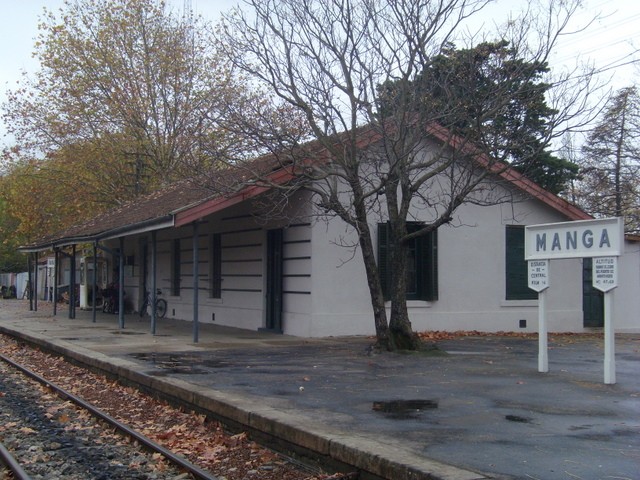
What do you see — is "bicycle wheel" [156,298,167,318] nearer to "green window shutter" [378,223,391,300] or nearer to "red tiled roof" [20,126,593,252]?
"red tiled roof" [20,126,593,252]

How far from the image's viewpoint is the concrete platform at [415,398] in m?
6.41

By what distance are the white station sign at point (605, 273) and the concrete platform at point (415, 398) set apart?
1.40 metres

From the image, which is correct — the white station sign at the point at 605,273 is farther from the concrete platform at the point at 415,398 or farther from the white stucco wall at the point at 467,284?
the white stucco wall at the point at 467,284

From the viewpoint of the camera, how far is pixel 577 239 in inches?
426

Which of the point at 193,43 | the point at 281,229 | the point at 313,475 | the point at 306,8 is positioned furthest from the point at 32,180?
the point at 313,475

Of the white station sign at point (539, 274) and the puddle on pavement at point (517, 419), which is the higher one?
the white station sign at point (539, 274)

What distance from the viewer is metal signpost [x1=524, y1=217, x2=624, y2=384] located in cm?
1018

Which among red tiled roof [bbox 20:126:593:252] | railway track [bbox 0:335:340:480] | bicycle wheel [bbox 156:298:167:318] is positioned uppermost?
red tiled roof [bbox 20:126:593:252]

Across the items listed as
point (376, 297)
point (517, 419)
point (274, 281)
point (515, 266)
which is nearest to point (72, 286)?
point (274, 281)

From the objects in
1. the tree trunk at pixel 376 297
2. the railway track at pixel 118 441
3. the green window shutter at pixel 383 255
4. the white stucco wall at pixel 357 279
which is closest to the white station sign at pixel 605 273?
the tree trunk at pixel 376 297

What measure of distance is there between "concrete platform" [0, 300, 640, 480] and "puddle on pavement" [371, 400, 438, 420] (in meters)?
0.01

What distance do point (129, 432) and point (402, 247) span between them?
6.90m

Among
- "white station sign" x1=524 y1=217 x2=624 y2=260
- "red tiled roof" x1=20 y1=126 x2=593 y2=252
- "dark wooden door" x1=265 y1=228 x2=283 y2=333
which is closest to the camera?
"white station sign" x1=524 y1=217 x2=624 y2=260

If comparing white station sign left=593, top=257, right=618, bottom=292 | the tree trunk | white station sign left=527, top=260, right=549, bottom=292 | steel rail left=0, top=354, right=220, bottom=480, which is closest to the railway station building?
the tree trunk
